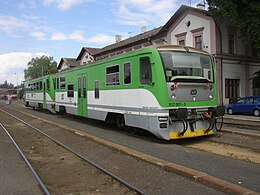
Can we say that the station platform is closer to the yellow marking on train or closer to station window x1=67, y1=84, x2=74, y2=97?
the yellow marking on train

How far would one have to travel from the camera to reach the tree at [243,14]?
78.1 feet

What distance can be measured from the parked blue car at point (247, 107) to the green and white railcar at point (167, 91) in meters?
12.7

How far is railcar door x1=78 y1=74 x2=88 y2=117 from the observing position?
16.3 meters

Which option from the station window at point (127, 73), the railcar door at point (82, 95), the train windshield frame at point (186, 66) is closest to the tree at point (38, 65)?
the railcar door at point (82, 95)

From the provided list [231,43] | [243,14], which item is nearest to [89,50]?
[231,43]

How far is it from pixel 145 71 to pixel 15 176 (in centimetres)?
530

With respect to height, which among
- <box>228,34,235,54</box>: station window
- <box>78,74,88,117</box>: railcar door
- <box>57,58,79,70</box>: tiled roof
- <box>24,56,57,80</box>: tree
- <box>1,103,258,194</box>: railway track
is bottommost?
<box>1,103,258,194</box>: railway track

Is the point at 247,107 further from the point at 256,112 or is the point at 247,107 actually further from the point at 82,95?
the point at 82,95

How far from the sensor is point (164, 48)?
10.3m

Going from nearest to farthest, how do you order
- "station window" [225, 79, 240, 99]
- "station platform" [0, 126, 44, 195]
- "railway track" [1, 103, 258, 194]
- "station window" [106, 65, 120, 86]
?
"railway track" [1, 103, 258, 194] → "station platform" [0, 126, 44, 195] → "station window" [106, 65, 120, 86] → "station window" [225, 79, 240, 99]

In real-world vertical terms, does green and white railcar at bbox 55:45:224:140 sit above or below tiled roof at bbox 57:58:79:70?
below

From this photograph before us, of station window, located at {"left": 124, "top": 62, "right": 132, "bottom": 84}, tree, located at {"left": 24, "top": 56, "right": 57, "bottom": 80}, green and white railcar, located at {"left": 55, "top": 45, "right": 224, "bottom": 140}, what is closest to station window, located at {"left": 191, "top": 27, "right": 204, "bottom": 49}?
green and white railcar, located at {"left": 55, "top": 45, "right": 224, "bottom": 140}

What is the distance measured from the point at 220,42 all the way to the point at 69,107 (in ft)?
51.6

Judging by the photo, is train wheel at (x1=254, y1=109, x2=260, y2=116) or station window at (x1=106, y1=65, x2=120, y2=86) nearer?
station window at (x1=106, y1=65, x2=120, y2=86)
